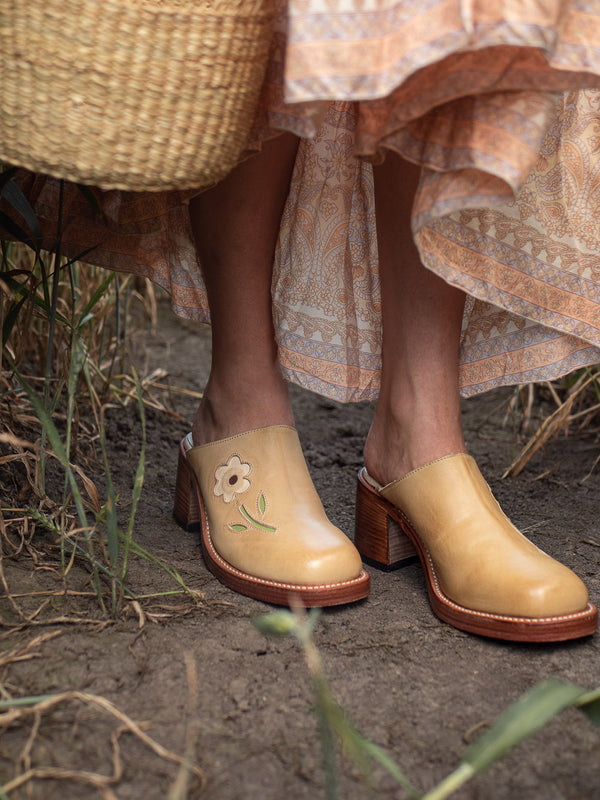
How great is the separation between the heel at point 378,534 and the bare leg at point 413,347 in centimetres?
4

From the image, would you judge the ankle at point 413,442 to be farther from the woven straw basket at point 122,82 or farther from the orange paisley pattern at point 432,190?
the woven straw basket at point 122,82

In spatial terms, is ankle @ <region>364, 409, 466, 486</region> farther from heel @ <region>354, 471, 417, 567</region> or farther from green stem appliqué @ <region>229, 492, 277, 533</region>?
green stem appliqué @ <region>229, 492, 277, 533</region>

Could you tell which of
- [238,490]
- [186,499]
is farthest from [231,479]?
[186,499]

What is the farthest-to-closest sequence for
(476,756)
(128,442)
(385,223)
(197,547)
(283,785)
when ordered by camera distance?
(128,442)
(197,547)
(385,223)
(283,785)
(476,756)

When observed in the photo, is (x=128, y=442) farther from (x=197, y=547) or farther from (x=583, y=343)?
(x=583, y=343)

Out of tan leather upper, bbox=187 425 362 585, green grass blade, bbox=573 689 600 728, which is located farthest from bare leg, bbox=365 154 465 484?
green grass blade, bbox=573 689 600 728

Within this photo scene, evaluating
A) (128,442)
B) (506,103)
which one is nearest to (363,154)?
(506,103)

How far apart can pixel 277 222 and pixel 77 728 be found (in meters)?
0.62

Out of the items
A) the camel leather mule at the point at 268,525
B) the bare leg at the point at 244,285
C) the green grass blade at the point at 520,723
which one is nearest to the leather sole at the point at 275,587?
the camel leather mule at the point at 268,525

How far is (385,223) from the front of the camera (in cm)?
97

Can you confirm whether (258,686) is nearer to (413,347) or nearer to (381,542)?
(381,542)

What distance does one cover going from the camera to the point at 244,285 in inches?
39.7

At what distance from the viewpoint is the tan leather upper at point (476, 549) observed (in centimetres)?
84

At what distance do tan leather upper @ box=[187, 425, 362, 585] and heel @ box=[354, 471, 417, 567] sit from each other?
3.0 inches
